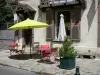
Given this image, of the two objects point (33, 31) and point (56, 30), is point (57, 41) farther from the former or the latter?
point (33, 31)

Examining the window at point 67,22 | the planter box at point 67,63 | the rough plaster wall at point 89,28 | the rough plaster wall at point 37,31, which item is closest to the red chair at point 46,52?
the planter box at point 67,63

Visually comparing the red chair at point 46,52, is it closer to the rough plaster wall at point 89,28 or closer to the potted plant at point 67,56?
the potted plant at point 67,56

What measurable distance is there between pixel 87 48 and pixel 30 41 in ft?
17.1

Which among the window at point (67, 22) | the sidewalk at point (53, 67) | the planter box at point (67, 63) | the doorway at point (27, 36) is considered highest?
the window at point (67, 22)

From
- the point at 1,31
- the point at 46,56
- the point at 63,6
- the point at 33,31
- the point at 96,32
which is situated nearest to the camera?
the point at 46,56

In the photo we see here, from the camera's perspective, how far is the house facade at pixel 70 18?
1617 cm

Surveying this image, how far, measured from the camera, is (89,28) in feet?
53.7

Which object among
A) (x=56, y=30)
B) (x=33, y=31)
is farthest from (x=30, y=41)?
(x=56, y=30)

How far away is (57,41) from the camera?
18016mm

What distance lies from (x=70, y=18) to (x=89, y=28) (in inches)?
63.0

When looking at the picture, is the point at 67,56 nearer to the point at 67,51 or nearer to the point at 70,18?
the point at 67,51

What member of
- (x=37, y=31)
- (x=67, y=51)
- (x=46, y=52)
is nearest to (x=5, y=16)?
(x=37, y=31)

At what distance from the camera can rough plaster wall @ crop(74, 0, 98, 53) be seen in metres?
16.1

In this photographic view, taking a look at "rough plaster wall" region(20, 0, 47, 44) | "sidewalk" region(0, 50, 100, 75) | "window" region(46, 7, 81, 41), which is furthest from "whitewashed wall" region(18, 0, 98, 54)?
"rough plaster wall" region(20, 0, 47, 44)
